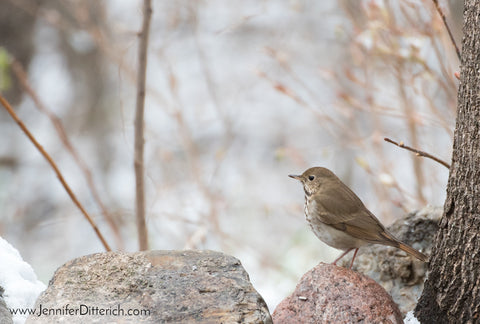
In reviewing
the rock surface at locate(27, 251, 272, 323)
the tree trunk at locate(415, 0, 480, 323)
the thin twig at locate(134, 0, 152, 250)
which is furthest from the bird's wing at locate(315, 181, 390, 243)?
the thin twig at locate(134, 0, 152, 250)

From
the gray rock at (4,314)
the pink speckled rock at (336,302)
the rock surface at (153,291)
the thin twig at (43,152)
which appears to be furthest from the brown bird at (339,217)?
the gray rock at (4,314)

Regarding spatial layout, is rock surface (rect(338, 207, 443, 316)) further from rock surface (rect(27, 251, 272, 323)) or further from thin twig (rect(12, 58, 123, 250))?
Result: thin twig (rect(12, 58, 123, 250))

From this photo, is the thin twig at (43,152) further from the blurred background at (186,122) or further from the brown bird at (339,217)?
the blurred background at (186,122)

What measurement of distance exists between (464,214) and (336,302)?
578 millimetres

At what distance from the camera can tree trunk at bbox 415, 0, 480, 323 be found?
2.13 m

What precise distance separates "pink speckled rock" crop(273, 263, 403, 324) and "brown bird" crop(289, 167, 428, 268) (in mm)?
326

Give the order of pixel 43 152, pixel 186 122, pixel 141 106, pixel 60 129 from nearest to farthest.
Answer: pixel 43 152
pixel 141 106
pixel 60 129
pixel 186 122

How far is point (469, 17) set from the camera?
2164 mm

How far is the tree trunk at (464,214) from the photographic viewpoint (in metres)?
2.13

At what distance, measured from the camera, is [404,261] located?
9.41ft

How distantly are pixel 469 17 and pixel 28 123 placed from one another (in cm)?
690

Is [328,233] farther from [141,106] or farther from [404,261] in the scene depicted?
[141,106]

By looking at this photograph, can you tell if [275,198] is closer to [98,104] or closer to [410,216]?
[98,104]

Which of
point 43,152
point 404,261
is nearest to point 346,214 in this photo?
point 404,261
